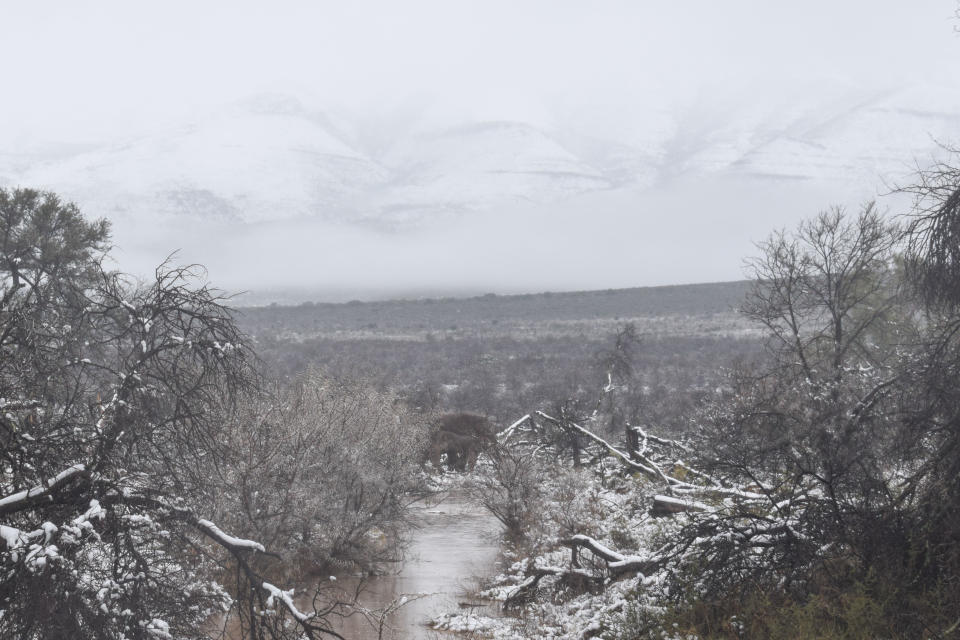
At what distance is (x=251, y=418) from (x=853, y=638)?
44.0 feet

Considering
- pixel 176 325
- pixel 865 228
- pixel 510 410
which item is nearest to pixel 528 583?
pixel 176 325

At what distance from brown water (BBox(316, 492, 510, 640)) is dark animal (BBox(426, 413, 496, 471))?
21.3ft

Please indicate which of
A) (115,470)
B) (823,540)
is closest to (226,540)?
(115,470)

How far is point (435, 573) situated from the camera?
24.5 metres

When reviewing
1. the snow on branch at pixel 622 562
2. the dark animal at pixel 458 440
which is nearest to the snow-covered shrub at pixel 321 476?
the snow on branch at pixel 622 562

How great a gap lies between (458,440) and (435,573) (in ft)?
63.2

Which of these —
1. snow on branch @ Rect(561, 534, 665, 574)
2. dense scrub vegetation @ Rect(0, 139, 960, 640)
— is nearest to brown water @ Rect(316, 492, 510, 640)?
dense scrub vegetation @ Rect(0, 139, 960, 640)

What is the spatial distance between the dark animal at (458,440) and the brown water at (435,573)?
649 cm

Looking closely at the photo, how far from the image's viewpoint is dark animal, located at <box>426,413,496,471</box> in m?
42.4

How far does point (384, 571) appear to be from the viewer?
78.4 ft

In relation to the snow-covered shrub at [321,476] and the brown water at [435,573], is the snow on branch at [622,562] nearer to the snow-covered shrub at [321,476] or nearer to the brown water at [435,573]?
the brown water at [435,573]

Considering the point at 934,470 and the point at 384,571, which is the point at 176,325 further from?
the point at 384,571

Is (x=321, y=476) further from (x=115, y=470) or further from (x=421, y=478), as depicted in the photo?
(x=115, y=470)

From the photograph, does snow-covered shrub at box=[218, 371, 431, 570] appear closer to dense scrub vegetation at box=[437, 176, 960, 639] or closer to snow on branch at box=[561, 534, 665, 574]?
dense scrub vegetation at box=[437, 176, 960, 639]
